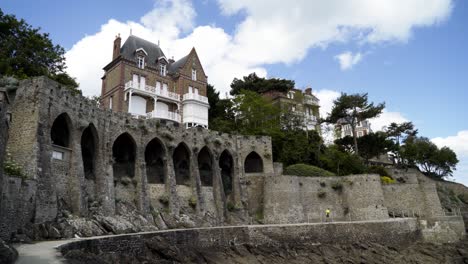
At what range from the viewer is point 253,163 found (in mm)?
34688

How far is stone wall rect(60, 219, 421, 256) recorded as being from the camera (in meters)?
15.1

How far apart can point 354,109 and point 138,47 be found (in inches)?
1021

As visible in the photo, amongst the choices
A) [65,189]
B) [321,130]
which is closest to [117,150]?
[65,189]

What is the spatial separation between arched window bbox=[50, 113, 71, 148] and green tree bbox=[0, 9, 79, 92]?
235 inches

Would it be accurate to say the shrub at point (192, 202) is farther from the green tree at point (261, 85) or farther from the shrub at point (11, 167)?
the green tree at point (261, 85)

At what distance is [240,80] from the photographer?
177ft

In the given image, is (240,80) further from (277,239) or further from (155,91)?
(277,239)

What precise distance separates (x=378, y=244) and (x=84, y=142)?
67.4 ft

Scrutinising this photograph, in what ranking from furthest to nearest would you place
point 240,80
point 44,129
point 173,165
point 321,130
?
point 240,80, point 321,130, point 173,165, point 44,129

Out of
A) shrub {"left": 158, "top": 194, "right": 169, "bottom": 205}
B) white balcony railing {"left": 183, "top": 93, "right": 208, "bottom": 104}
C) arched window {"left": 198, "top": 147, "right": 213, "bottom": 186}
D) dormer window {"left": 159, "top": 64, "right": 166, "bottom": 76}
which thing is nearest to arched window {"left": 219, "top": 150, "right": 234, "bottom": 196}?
arched window {"left": 198, "top": 147, "right": 213, "bottom": 186}

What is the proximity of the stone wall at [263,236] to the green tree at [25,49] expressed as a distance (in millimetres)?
14903

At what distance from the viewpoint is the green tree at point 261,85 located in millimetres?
50969

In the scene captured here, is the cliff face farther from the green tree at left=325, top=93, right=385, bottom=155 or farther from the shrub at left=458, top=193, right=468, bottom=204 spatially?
the green tree at left=325, top=93, right=385, bottom=155

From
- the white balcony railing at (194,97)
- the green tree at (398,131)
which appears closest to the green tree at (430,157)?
the green tree at (398,131)
